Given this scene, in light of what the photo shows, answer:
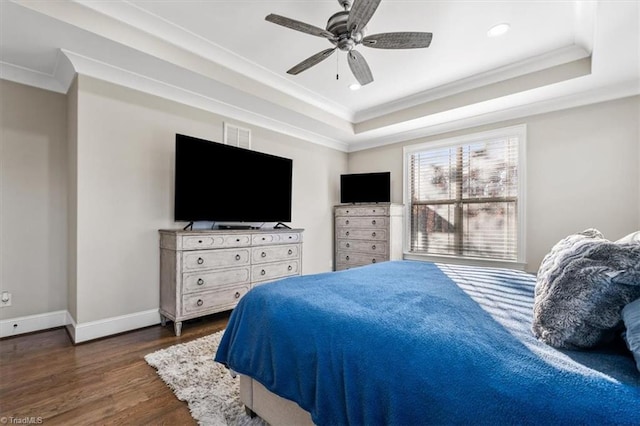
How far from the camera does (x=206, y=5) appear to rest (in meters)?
2.36

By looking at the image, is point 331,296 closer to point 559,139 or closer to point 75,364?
point 75,364

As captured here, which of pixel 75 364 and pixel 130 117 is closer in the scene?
pixel 75 364

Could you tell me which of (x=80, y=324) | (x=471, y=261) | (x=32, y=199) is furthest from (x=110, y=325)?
(x=471, y=261)

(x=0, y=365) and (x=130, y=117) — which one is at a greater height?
(x=130, y=117)

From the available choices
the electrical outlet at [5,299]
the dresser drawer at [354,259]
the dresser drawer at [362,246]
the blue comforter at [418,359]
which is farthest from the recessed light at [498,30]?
the electrical outlet at [5,299]

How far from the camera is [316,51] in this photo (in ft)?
9.76

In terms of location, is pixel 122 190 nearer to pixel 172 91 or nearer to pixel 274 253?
pixel 172 91

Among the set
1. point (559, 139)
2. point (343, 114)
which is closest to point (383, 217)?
point (343, 114)

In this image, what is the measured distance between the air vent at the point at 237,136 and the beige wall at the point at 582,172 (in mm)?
3380

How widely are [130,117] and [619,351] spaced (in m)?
3.72

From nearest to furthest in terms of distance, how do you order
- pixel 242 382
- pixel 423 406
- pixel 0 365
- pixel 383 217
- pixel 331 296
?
pixel 423 406 → pixel 331 296 → pixel 242 382 → pixel 0 365 → pixel 383 217

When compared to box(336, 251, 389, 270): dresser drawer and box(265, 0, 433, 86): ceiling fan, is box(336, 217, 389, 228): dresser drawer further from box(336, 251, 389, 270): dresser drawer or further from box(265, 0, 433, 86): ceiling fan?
box(265, 0, 433, 86): ceiling fan

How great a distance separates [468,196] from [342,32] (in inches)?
118

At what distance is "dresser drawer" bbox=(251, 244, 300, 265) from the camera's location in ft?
11.1
